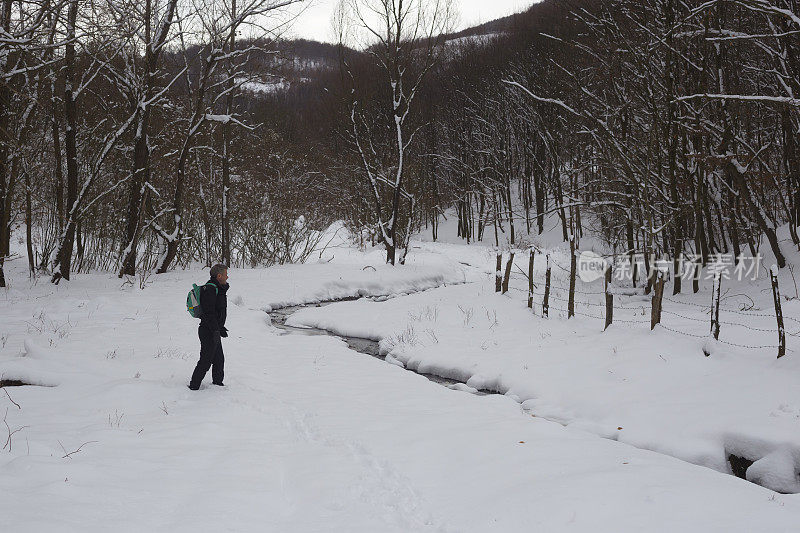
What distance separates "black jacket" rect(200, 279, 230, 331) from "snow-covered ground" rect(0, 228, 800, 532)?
0.97 meters

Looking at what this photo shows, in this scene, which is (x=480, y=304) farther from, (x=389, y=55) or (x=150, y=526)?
(x=389, y=55)

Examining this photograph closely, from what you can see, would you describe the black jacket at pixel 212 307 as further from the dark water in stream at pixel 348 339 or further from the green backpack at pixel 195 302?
the dark water in stream at pixel 348 339

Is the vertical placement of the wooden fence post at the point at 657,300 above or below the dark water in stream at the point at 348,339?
A: above

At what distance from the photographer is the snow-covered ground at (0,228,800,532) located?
3998mm

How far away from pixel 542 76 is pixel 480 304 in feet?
82.7

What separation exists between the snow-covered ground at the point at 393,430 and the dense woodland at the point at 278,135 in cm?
334

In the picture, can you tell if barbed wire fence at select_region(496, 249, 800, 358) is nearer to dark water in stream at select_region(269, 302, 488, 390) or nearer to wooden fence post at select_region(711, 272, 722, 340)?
wooden fence post at select_region(711, 272, 722, 340)

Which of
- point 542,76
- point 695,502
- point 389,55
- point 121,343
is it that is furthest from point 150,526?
point 542,76

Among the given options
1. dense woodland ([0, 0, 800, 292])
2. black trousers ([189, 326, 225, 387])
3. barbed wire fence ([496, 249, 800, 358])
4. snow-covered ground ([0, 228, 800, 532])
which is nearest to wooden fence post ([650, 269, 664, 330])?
barbed wire fence ([496, 249, 800, 358])

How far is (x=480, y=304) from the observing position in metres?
13.9

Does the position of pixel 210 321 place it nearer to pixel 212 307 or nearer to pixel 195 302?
pixel 212 307

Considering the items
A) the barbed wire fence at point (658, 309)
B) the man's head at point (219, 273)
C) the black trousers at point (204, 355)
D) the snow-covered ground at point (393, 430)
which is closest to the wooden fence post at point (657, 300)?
the barbed wire fence at point (658, 309)

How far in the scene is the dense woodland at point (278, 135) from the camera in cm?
1265

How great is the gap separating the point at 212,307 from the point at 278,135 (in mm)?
16925
